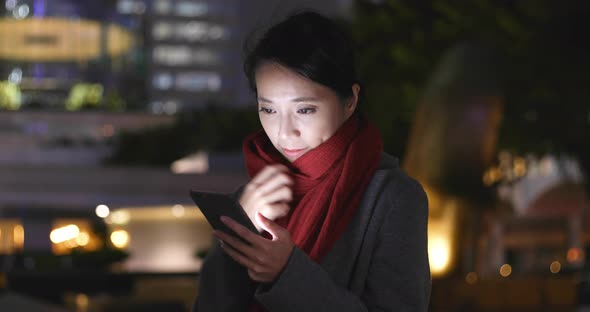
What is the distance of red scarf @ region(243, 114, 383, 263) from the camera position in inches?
107

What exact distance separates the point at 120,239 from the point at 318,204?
41.1m

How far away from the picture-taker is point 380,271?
8.96 feet

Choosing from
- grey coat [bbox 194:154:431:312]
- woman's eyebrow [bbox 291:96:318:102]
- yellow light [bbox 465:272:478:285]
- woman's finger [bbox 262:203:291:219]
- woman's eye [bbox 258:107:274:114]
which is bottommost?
yellow light [bbox 465:272:478:285]

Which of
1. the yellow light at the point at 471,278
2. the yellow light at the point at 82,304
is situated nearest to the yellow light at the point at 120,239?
the yellow light at the point at 82,304

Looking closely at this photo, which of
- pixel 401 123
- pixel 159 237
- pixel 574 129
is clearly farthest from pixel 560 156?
pixel 159 237

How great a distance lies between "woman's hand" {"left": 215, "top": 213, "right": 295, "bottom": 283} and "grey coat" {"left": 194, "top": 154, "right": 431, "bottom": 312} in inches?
1.8

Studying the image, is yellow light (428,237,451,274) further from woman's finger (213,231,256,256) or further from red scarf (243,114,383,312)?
woman's finger (213,231,256,256)

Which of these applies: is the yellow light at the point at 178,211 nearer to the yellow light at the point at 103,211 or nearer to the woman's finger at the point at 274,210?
the yellow light at the point at 103,211

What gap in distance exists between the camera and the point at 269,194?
2695 millimetres

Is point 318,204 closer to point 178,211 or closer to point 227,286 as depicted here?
point 227,286

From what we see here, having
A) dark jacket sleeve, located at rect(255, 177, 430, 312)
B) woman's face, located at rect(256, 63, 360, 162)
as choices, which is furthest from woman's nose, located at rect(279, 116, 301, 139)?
dark jacket sleeve, located at rect(255, 177, 430, 312)

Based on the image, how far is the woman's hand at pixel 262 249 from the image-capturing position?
257cm

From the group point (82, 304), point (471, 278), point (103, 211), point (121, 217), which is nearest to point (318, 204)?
point (471, 278)

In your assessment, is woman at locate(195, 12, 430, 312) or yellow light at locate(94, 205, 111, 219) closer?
woman at locate(195, 12, 430, 312)
